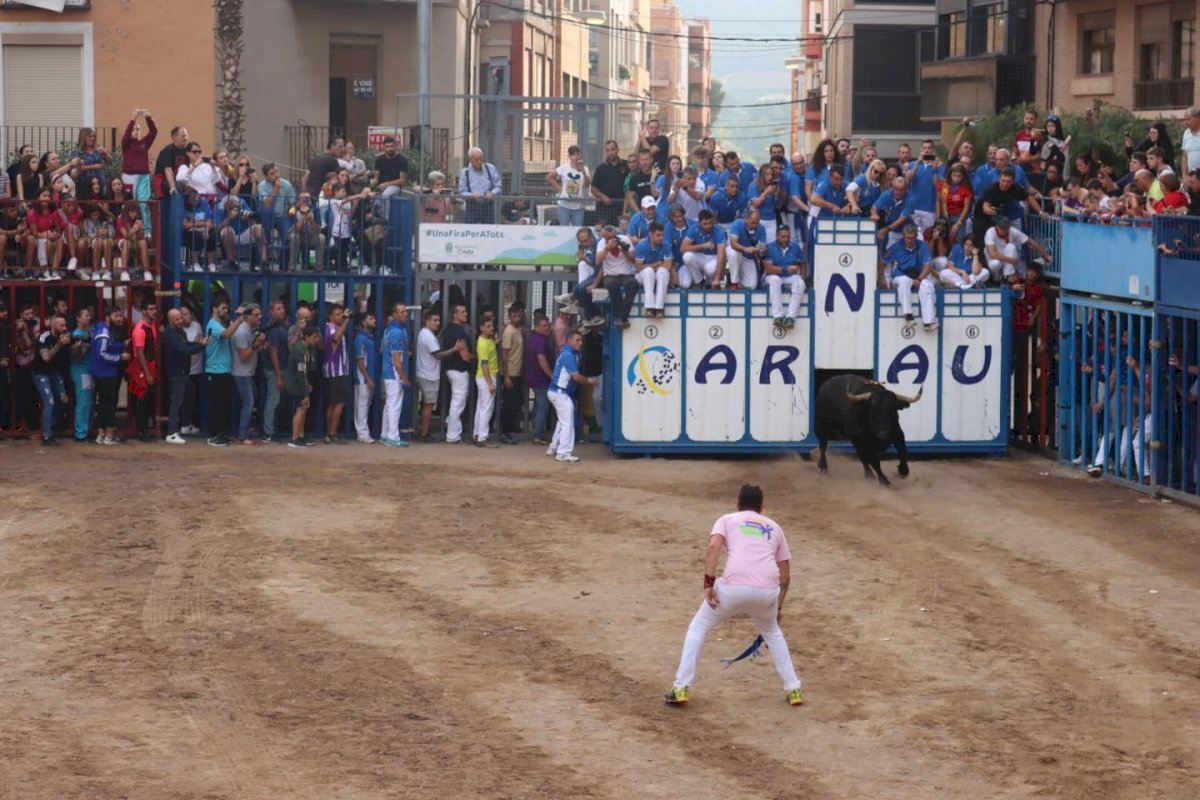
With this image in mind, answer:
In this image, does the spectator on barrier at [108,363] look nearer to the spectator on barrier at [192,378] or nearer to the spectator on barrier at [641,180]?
the spectator on barrier at [192,378]

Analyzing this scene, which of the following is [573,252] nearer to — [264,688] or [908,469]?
[908,469]

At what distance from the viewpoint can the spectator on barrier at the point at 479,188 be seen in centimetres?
2700

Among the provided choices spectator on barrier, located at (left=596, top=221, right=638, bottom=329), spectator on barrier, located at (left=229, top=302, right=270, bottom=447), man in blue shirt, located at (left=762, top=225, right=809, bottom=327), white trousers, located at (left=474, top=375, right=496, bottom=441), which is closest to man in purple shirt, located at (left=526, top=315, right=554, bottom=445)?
white trousers, located at (left=474, top=375, right=496, bottom=441)

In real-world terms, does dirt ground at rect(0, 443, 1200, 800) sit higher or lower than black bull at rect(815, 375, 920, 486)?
lower

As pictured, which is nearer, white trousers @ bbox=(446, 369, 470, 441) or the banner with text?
white trousers @ bbox=(446, 369, 470, 441)

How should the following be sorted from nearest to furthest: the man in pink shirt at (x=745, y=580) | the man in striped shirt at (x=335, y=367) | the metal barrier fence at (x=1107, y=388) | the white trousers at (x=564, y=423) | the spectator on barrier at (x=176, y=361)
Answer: the man in pink shirt at (x=745, y=580)
the metal barrier fence at (x=1107, y=388)
the white trousers at (x=564, y=423)
the spectator on barrier at (x=176, y=361)
the man in striped shirt at (x=335, y=367)

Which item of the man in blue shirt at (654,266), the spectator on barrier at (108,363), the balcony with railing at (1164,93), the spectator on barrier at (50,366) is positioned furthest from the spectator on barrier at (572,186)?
the balcony with railing at (1164,93)

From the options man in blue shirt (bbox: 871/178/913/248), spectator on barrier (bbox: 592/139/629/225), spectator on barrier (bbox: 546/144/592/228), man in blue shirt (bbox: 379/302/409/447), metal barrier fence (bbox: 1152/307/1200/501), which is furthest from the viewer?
spectator on barrier (bbox: 546/144/592/228)

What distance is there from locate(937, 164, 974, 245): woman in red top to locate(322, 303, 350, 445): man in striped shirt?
856 centimetres

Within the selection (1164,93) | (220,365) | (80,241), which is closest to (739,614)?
(220,365)

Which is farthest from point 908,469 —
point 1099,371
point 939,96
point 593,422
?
point 939,96

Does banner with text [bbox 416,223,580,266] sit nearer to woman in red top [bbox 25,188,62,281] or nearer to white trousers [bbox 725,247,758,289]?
white trousers [bbox 725,247,758,289]

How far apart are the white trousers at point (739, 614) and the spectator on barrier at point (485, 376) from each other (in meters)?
13.3

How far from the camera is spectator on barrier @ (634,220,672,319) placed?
81.6 ft
